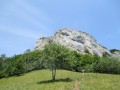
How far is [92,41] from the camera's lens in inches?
6713

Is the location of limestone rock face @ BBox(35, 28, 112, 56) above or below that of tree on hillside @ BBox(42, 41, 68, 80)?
above

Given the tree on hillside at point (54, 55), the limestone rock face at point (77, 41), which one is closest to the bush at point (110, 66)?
the tree on hillside at point (54, 55)

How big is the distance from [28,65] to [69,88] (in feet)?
200

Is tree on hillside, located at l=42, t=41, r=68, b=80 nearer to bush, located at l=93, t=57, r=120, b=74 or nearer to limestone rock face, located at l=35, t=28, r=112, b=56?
bush, located at l=93, t=57, r=120, b=74

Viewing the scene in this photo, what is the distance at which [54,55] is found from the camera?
58.6m

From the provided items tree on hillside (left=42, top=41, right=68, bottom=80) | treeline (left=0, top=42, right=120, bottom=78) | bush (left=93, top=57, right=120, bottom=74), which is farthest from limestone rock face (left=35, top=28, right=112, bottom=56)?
tree on hillside (left=42, top=41, right=68, bottom=80)

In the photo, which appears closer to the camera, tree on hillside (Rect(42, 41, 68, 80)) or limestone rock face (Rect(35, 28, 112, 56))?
tree on hillside (Rect(42, 41, 68, 80))

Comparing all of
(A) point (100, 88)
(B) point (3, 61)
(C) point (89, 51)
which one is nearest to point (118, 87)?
(A) point (100, 88)

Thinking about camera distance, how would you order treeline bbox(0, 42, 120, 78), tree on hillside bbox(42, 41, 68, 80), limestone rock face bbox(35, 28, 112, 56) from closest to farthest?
tree on hillside bbox(42, 41, 68, 80), treeline bbox(0, 42, 120, 78), limestone rock face bbox(35, 28, 112, 56)

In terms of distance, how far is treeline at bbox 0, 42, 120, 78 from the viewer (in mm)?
59844

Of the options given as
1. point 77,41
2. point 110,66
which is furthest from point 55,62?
point 77,41

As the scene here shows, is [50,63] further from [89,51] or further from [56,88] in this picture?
[89,51]

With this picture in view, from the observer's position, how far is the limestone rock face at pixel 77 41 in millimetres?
155875

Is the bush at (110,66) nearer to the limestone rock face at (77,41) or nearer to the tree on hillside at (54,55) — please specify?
the tree on hillside at (54,55)
